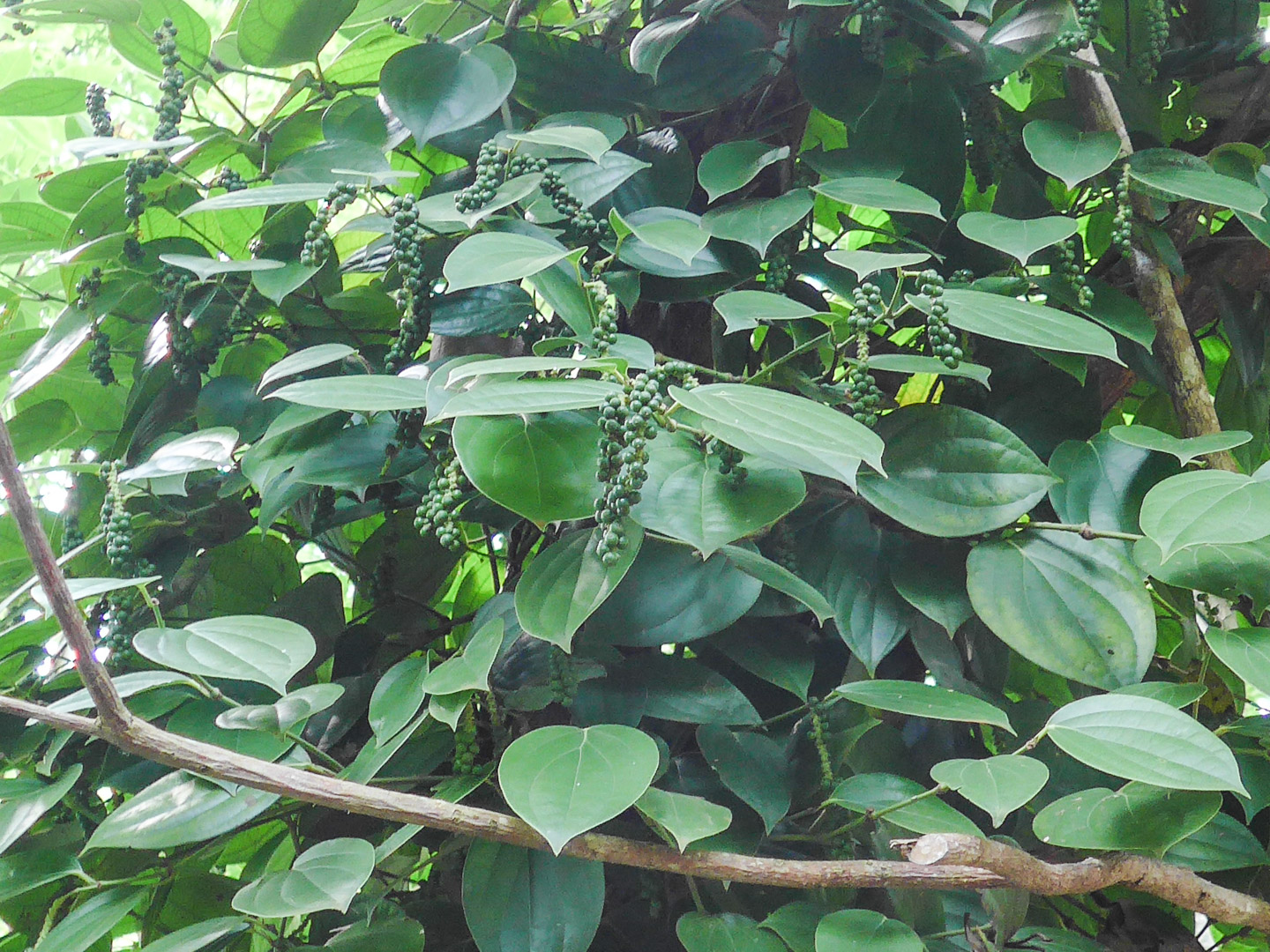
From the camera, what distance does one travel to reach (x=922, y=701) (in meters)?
0.59

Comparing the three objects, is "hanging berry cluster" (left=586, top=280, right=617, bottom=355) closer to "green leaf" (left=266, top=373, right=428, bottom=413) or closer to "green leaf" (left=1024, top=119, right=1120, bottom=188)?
"green leaf" (left=266, top=373, right=428, bottom=413)

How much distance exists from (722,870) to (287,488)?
405 millimetres

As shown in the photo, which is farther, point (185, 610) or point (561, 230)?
point (185, 610)

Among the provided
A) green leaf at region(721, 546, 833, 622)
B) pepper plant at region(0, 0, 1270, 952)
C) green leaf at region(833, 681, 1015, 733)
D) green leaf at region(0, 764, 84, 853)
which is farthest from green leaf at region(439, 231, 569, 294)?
green leaf at region(0, 764, 84, 853)

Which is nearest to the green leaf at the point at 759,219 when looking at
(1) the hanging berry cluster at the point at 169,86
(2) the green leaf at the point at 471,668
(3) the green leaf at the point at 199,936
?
(2) the green leaf at the point at 471,668

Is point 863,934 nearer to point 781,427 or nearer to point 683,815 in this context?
point 683,815

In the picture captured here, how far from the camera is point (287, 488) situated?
716 millimetres

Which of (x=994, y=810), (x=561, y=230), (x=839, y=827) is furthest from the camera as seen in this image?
(x=561, y=230)

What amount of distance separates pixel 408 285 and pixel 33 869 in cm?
49

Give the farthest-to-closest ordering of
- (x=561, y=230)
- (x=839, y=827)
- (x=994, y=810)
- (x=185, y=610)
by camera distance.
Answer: (x=185, y=610), (x=561, y=230), (x=839, y=827), (x=994, y=810)

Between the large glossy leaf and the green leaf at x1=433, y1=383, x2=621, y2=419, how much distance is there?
0.60ft

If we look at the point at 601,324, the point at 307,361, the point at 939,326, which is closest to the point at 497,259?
A: the point at 601,324

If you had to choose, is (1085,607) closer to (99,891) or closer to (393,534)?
(393,534)

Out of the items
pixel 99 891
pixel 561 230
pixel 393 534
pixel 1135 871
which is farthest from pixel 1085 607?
pixel 99 891
